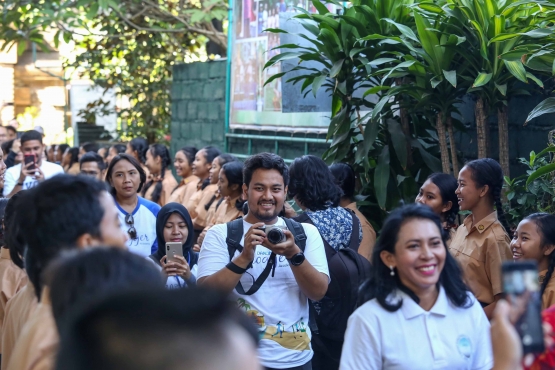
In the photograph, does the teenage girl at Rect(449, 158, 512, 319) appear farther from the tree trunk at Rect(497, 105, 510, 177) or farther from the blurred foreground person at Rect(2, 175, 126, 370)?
the blurred foreground person at Rect(2, 175, 126, 370)

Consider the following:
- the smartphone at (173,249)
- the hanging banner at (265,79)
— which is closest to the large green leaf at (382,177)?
the smartphone at (173,249)

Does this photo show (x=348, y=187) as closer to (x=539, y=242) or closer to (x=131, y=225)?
(x=131, y=225)

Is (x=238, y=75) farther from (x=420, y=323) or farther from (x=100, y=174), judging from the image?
(x=420, y=323)

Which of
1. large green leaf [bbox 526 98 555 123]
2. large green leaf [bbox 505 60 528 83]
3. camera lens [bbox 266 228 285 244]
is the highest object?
large green leaf [bbox 505 60 528 83]

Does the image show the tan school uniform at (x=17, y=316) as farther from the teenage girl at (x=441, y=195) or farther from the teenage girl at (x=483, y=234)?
the teenage girl at (x=441, y=195)

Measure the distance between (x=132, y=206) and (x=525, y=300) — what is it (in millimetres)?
4299

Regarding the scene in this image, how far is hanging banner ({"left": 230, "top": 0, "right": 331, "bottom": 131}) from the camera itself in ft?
25.7

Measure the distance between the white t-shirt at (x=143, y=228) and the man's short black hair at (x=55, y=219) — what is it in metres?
3.10

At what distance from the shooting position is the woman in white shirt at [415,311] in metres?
2.67

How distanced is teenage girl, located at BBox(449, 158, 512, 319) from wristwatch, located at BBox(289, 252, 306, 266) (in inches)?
37.8

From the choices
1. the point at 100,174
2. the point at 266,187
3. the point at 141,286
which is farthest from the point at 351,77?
the point at 141,286

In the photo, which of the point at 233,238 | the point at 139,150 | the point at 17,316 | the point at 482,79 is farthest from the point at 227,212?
the point at 139,150

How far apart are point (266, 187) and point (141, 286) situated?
8.96 feet

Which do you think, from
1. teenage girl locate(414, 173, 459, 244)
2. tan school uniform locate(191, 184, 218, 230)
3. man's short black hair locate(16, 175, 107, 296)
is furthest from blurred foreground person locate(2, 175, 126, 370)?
tan school uniform locate(191, 184, 218, 230)
